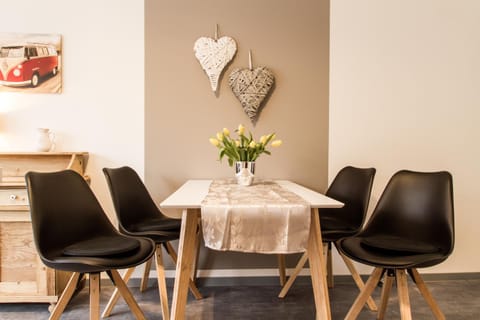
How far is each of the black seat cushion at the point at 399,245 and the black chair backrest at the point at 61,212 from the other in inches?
56.4

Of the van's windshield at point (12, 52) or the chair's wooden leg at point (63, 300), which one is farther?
the van's windshield at point (12, 52)

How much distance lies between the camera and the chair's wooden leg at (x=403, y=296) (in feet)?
5.08

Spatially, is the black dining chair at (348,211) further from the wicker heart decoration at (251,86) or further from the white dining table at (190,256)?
the wicker heart decoration at (251,86)

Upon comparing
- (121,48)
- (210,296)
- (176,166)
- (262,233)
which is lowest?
(210,296)

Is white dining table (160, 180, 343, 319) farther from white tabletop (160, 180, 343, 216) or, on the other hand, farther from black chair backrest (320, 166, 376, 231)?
black chair backrest (320, 166, 376, 231)

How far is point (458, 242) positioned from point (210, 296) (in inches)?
80.3

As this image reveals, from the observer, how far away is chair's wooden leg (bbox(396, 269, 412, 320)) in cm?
155

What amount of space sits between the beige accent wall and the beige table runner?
1.14 m

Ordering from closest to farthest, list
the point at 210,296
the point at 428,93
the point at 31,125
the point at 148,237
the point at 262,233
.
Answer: the point at 262,233 < the point at 148,237 < the point at 210,296 < the point at 31,125 < the point at 428,93

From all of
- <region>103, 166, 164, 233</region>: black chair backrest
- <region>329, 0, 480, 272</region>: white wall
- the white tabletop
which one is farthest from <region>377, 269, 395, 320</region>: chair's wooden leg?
<region>103, 166, 164, 233</region>: black chair backrest

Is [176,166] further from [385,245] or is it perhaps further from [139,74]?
[385,245]

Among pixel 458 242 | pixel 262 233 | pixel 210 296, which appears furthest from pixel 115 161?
pixel 458 242

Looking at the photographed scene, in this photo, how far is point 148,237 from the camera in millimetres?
2010

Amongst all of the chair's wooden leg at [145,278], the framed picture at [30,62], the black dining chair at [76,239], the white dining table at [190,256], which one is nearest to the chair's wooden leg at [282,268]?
the white dining table at [190,256]
